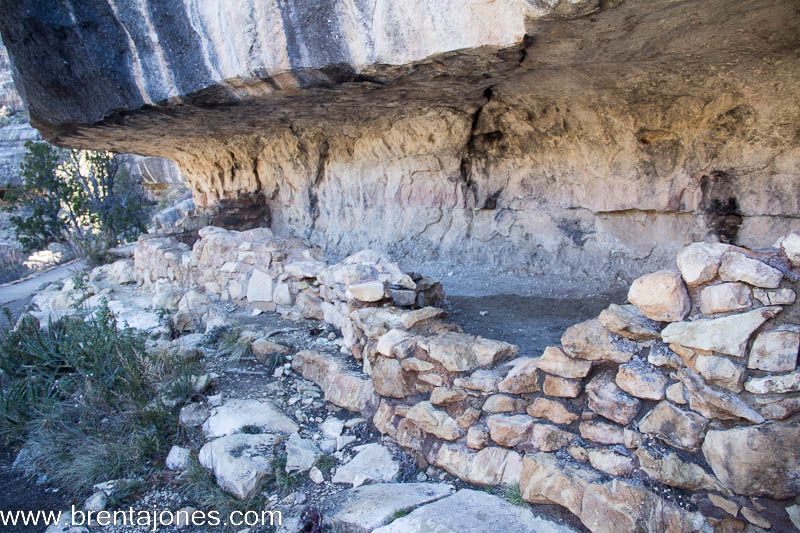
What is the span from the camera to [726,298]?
1.79 meters

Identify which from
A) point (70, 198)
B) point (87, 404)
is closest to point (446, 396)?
point (87, 404)

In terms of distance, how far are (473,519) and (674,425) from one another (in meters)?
0.72

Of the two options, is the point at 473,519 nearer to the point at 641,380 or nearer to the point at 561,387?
the point at 561,387

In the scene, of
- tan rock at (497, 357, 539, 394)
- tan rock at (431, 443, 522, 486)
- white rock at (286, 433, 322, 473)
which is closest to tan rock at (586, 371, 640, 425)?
tan rock at (497, 357, 539, 394)

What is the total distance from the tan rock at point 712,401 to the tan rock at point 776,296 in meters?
0.29

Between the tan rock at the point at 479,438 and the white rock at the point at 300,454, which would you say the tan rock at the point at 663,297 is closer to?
the tan rock at the point at 479,438

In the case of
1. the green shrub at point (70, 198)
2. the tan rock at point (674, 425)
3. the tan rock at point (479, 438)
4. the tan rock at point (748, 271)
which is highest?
the green shrub at point (70, 198)

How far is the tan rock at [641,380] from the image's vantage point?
74.7 inches

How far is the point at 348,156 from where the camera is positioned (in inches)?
237

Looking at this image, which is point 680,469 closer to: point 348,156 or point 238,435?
point 238,435

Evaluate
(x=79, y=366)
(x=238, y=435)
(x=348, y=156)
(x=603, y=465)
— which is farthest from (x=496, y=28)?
(x=348, y=156)

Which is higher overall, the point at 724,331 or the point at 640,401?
the point at 724,331

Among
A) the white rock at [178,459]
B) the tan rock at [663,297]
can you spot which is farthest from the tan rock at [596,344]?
the white rock at [178,459]

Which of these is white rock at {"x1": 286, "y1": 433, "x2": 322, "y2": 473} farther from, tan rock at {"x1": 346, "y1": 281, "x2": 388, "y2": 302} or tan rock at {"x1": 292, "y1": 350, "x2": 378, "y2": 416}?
tan rock at {"x1": 346, "y1": 281, "x2": 388, "y2": 302}
